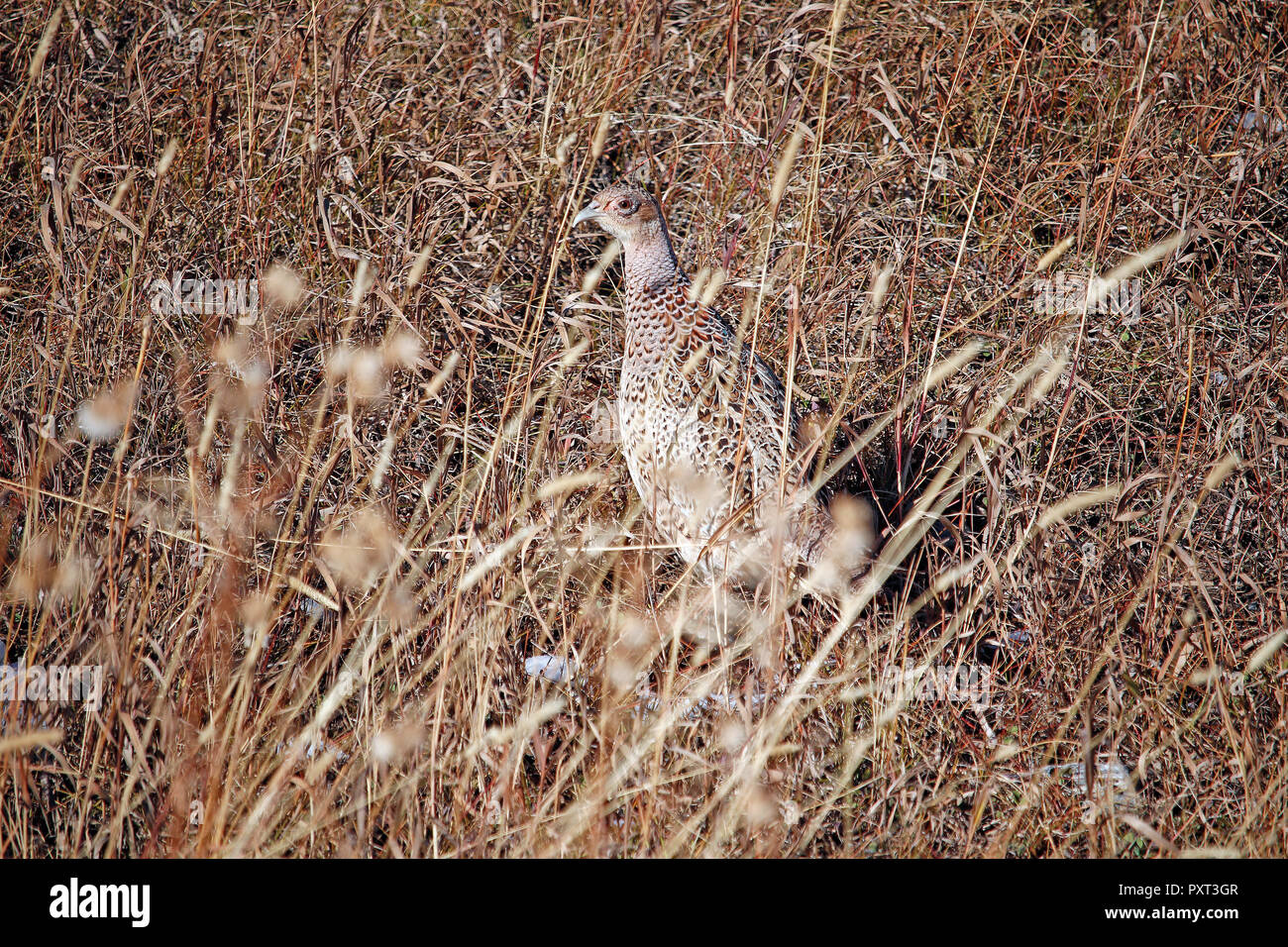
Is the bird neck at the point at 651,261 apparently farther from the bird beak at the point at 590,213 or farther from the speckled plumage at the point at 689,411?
the bird beak at the point at 590,213

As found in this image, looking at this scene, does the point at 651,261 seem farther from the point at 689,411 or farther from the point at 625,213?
the point at 689,411

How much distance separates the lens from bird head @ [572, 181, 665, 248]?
3.25m

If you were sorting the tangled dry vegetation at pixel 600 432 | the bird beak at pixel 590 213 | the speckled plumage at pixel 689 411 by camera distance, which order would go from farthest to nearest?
1. the bird beak at pixel 590 213
2. the speckled plumage at pixel 689 411
3. the tangled dry vegetation at pixel 600 432

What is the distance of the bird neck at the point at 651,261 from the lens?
10.9ft

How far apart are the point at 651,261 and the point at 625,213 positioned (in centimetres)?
18

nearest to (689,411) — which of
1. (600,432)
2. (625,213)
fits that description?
(600,432)

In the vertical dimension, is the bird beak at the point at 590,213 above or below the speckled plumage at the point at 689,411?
above

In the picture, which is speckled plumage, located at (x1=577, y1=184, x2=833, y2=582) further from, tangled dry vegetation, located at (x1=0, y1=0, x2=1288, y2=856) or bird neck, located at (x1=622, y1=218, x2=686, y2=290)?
tangled dry vegetation, located at (x1=0, y1=0, x2=1288, y2=856)

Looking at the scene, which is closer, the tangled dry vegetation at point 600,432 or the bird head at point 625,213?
the tangled dry vegetation at point 600,432

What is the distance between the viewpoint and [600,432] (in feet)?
11.4

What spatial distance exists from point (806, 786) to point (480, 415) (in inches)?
61.6

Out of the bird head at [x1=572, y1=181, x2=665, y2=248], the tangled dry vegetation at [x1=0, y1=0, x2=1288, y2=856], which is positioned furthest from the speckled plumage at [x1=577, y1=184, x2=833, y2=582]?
the tangled dry vegetation at [x1=0, y1=0, x2=1288, y2=856]

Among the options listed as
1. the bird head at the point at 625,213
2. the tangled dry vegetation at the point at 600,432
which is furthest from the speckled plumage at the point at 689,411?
the tangled dry vegetation at the point at 600,432
